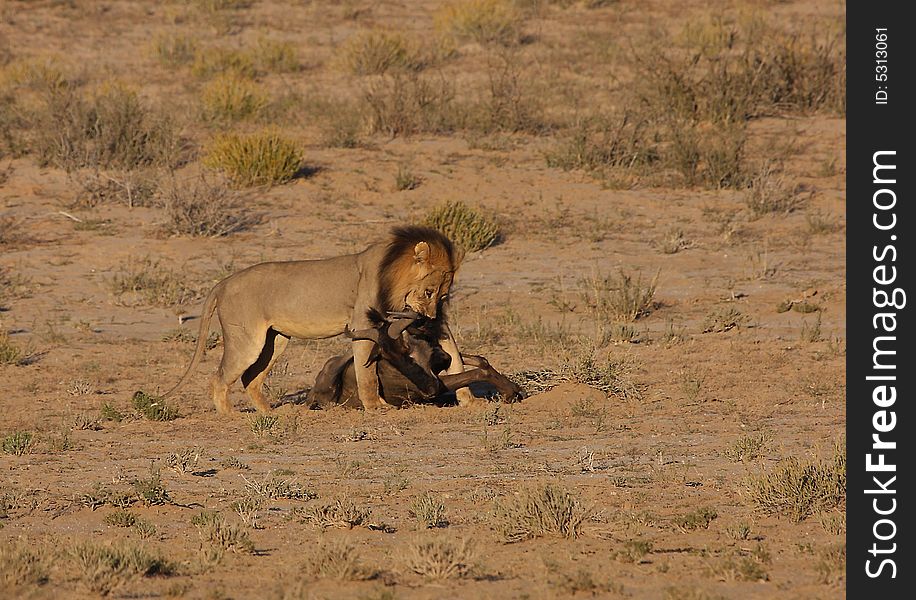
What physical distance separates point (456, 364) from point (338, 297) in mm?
1048

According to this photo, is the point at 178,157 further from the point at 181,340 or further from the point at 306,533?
the point at 306,533

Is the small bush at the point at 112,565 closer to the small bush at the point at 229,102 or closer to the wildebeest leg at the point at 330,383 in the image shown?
the wildebeest leg at the point at 330,383

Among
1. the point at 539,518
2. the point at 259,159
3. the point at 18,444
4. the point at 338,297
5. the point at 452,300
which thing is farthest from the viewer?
the point at 259,159

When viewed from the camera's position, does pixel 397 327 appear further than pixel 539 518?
Yes

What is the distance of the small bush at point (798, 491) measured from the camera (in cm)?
744

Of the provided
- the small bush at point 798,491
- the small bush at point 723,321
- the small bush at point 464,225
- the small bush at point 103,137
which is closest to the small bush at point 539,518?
the small bush at point 798,491

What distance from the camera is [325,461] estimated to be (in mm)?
8891

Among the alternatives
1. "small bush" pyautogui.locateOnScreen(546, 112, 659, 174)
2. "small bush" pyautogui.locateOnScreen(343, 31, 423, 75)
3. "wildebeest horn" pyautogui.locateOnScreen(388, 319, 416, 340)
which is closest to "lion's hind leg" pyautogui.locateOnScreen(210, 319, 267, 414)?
"wildebeest horn" pyautogui.locateOnScreen(388, 319, 416, 340)

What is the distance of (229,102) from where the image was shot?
77.6ft

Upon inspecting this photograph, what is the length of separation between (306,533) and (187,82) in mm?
21793

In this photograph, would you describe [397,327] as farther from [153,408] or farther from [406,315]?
[153,408]

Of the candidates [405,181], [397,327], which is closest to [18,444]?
[397,327]

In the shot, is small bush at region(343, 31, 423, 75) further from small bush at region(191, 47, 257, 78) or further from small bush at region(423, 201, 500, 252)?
small bush at region(423, 201, 500, 252)

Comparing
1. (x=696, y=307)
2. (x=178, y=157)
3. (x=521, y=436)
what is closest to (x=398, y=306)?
(x=521, y=436)
